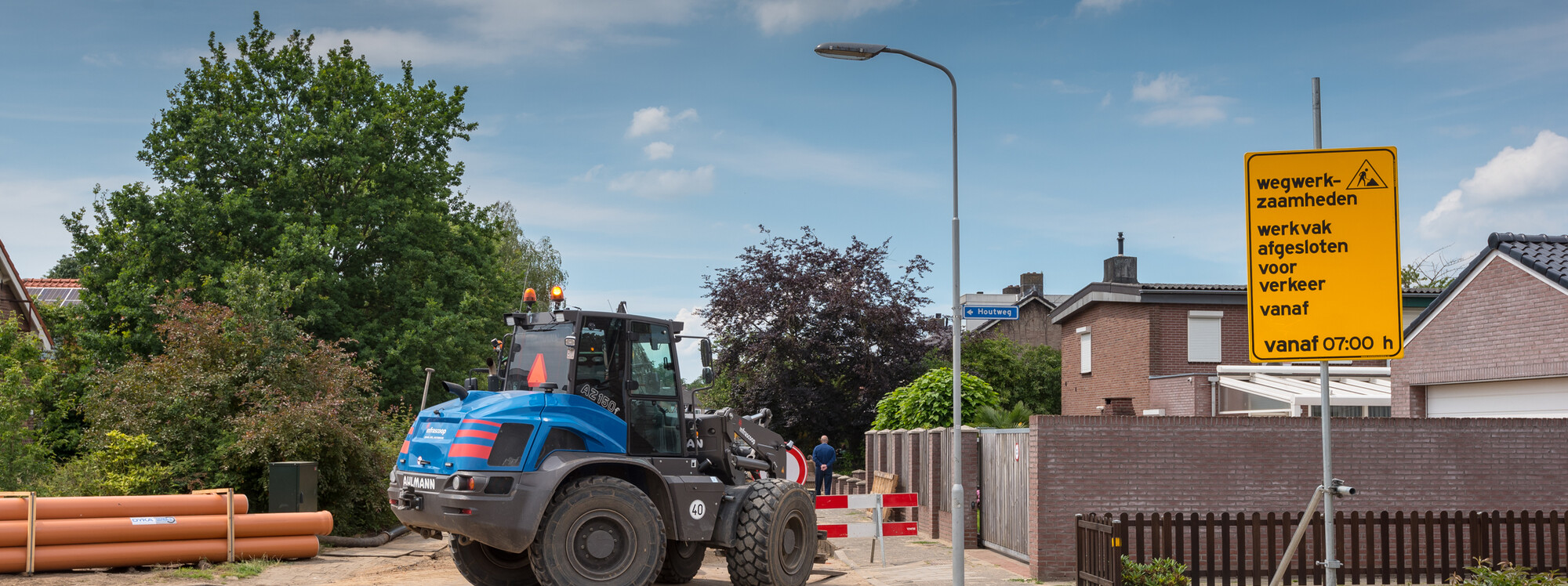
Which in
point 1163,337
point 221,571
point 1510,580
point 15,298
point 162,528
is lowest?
point 221,571

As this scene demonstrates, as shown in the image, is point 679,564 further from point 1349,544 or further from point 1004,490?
point 1349,544

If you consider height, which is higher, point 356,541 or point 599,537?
point 599,537

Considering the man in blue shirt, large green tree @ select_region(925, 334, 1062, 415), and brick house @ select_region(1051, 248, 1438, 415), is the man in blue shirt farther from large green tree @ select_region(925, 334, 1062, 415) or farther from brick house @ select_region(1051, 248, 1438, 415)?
large green tree @ select_region(925, 334, 1062, 415)

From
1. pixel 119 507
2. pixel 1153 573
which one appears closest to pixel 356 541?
pixel 119 507

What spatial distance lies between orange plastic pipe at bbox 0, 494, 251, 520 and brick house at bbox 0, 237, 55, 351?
19805mm

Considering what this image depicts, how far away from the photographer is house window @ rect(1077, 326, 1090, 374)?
3659 cm

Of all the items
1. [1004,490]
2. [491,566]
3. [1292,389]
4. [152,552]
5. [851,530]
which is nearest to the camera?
[491,566]

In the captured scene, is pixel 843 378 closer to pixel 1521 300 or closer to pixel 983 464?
pixel 983 464

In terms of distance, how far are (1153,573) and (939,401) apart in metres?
13.3

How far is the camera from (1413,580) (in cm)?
1245

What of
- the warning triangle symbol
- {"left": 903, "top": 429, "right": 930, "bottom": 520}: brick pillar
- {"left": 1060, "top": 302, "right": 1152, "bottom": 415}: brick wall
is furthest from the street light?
{"left": 1060, "top": 302, "right": 1152, "bottom": 415}: brick wall

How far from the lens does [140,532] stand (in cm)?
1301

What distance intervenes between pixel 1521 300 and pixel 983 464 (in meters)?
7.77

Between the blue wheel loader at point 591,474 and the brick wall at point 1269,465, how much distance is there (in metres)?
2.98
